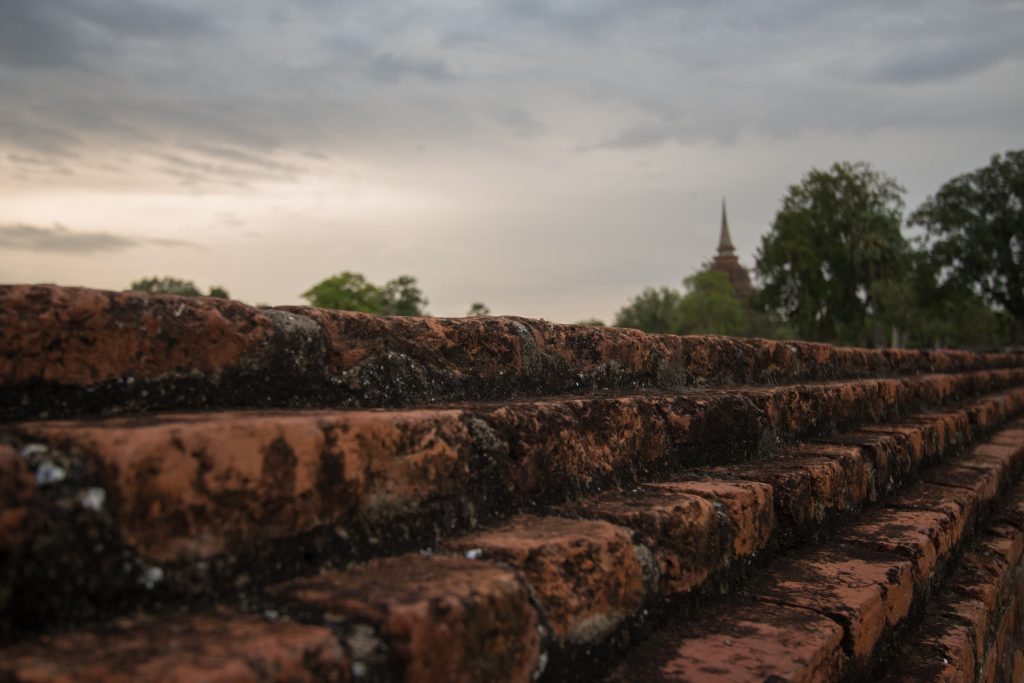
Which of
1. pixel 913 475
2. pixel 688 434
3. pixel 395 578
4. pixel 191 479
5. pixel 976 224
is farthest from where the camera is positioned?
pixel 976 224

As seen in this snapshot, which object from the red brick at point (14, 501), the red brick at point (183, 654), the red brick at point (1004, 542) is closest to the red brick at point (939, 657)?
the red brick at point (1004, 542)

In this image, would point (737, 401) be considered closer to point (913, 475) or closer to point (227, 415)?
point (913, 475)

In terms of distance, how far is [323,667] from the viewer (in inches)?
39.4

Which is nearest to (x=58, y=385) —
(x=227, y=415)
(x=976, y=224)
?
(x=227, y=415)

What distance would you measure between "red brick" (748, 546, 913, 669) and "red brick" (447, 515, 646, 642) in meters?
0.56

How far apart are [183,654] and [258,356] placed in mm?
743

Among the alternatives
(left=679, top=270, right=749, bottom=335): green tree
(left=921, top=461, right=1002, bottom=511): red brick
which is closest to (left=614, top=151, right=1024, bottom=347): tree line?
(left=679, top=270, right=749, bottom=335): green tree

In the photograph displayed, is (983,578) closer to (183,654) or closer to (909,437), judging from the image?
(909,437)

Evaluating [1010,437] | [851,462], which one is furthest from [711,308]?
[851,462]

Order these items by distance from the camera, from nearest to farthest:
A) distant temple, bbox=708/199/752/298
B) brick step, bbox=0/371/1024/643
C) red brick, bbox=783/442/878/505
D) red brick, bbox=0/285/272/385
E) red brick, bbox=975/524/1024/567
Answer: brick step, bbox=0/371/1024/643, red brick, bbox=0/285/272/385, red brick, bbox=783/442/878/505, red brick, bbox=975/524/1024/567, distant temple, bbox=708/199/752/298

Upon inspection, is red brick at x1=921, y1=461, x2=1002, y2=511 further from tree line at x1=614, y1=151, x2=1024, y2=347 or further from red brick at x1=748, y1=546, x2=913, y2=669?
tree line at x1=614, y1=151, x2=1024, y2=347

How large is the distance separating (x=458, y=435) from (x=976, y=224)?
40032 mm

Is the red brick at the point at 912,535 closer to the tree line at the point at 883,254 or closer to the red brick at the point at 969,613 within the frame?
the red brick at the point at 969,613

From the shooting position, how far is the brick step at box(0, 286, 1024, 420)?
4.40 ft
